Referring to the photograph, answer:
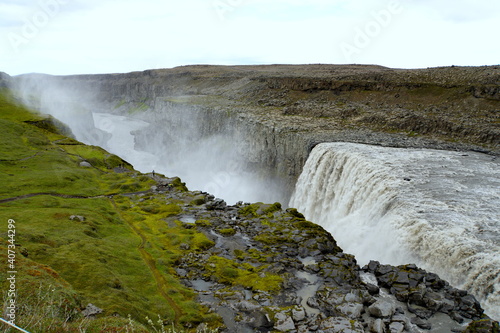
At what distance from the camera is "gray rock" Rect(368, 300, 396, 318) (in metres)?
22.0

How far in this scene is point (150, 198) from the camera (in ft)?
168

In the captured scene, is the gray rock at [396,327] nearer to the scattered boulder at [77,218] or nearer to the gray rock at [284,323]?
the gray rock at [284,323]

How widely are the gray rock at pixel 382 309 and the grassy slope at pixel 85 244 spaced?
400 inches

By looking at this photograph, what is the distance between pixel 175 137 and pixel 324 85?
52482mm

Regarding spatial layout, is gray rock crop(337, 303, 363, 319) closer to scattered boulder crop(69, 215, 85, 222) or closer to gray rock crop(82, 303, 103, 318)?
gray rock crop(82, 303, 103, 318)

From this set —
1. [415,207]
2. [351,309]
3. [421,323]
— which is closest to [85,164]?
[415,207]

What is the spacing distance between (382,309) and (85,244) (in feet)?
73.3

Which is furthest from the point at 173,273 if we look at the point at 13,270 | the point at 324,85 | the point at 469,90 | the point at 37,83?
the point at 37,83

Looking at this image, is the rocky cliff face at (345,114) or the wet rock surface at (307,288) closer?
the wet rock surface at (307,288)

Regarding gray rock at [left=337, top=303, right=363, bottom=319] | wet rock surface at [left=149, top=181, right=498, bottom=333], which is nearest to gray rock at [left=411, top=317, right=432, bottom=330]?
wet rock surface at [left=149, top=181, right=498, bottom=333]

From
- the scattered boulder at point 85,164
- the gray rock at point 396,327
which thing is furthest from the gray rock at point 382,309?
the scattered boulder at point 85,164

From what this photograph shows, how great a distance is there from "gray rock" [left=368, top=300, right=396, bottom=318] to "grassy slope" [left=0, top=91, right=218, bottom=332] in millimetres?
10168

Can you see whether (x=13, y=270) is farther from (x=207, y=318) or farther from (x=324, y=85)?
(x=324, y=85)

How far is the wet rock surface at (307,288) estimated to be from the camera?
21.4 meters
